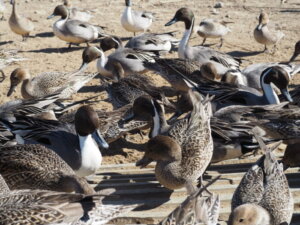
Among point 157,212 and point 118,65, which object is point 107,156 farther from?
point 118,65

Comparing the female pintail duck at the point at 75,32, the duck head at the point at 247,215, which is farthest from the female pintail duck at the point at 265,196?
the female pintail duck at the point at 75,32

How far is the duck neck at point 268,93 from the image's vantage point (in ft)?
25.0

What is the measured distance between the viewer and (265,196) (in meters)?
5.02

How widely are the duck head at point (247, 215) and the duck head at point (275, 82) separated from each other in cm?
314

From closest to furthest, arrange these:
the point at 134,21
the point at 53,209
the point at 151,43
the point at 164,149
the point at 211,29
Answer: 1. the point at 53,209
2. the point at 164,149
3. the point at 151,43
4. the point at 211,29
5. the point at 134,21

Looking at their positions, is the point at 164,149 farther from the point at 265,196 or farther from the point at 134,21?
the point at 134,21

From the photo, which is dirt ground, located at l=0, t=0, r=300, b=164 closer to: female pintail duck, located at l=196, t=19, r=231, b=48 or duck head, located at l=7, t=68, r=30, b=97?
duck head, located at l=7, t=68, r=30, b=97

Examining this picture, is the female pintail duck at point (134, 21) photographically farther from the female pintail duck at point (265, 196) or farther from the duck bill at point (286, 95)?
the female pintail duck at point (265, 196)

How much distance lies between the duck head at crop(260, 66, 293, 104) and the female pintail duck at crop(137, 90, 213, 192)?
1791mm

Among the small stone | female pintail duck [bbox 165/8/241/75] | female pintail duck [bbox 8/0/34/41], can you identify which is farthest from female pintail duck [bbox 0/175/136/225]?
the small stone

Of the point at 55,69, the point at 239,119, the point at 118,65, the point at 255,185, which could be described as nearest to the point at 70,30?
the point at 55,69

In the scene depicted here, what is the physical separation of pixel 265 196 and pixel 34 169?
2.00 meters

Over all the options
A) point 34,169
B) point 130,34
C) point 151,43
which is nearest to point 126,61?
point 151,43

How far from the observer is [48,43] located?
12.2m
